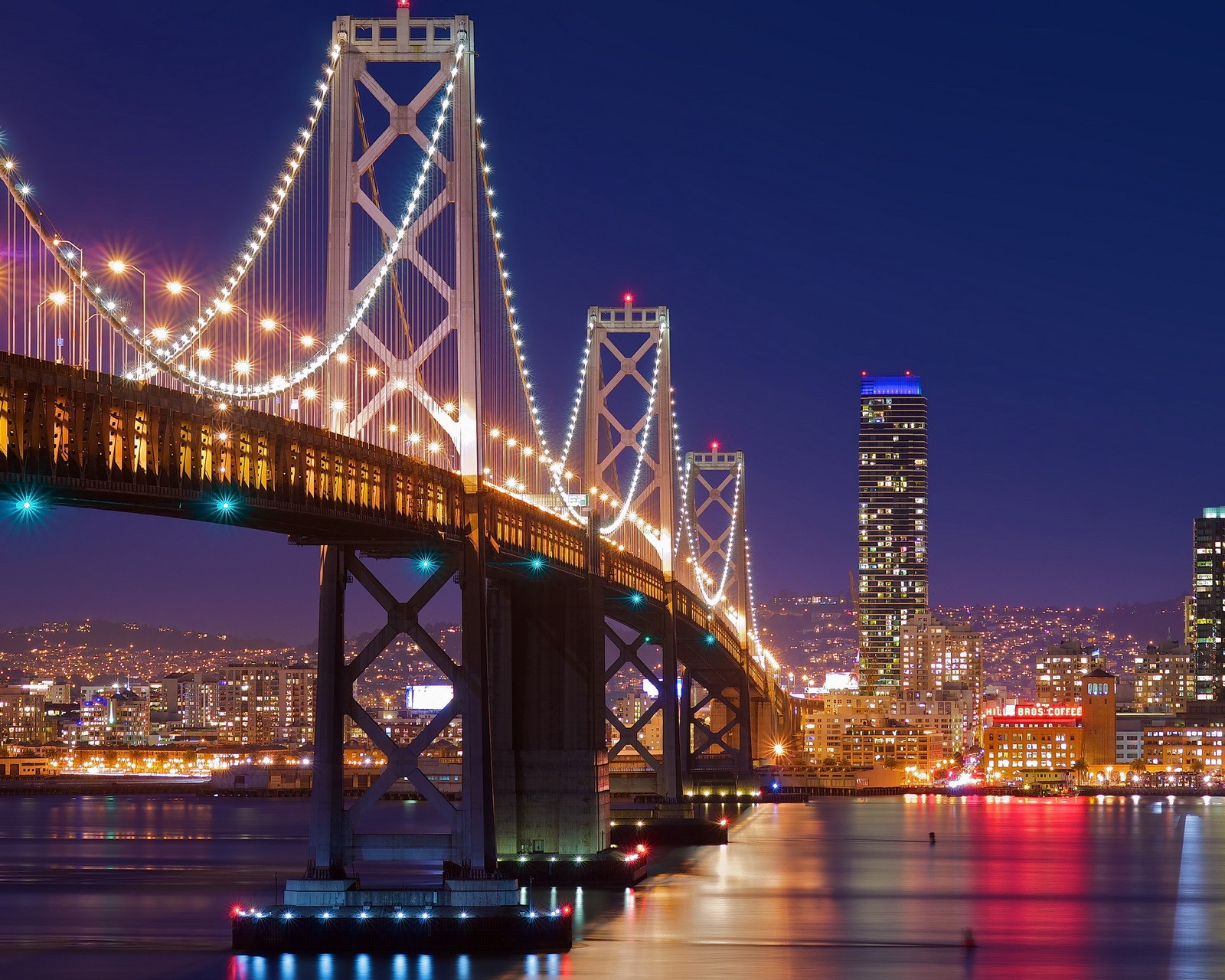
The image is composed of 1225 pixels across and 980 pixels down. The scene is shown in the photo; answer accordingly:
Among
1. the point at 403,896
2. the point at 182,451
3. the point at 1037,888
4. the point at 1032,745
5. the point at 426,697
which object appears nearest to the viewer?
the point at 182,451

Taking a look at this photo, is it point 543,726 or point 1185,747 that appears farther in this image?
point 1185,747

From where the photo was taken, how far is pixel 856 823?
10712 cm

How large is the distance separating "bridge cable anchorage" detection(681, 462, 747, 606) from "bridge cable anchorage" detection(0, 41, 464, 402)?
174ft

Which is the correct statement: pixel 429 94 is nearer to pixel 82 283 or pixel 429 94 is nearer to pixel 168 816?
pixel 82 283

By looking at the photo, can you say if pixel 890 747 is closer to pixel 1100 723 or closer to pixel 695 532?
pixel 1100 723

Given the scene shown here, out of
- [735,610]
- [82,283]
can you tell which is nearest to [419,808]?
[735,610]

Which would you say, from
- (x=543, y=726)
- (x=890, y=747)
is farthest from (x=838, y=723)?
(x=543, y=726)

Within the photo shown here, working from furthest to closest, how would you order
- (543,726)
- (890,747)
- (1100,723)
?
(890,747) < (1100,723) < (543,726)

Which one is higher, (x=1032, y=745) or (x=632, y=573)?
(x=632, y=573)

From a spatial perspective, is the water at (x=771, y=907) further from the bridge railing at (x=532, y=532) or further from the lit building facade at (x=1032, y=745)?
the lit building facade at (x=1032, y=745)

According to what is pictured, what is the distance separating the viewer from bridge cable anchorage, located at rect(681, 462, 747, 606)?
90.4 meters

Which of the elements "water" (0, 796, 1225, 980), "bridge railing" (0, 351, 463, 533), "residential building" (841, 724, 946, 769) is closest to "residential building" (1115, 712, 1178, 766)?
"residential building" (841, 724, 946, 769)

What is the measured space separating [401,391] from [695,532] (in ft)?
249

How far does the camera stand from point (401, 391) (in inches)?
1405
